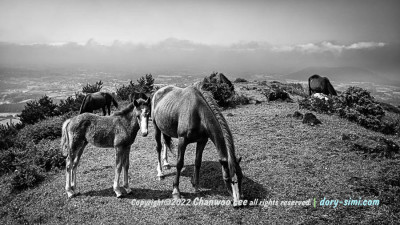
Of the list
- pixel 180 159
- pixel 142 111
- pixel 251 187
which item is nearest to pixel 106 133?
pixel 142 111

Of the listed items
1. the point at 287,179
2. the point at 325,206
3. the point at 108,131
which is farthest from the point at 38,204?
the point at 325,206

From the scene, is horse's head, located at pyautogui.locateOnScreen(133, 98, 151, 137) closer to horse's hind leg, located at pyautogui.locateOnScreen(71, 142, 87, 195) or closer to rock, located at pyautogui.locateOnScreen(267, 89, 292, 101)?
horse's hind leg, located at pyautogui.locateOnScreen(71, 142, 87, 195)

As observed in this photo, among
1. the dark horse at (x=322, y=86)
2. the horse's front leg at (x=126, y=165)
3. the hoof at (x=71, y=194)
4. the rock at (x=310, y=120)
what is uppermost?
the dark horse at (x=322, y=86)

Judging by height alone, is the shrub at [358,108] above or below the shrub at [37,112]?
above

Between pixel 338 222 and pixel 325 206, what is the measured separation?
0.69 m

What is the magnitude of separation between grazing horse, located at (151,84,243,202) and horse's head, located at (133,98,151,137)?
25.9 inches

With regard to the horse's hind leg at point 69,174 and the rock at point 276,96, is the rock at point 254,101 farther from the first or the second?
the horse's hind leg at point 69,174

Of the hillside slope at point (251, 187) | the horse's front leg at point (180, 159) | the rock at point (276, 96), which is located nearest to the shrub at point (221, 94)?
the rock at point (276, 96)

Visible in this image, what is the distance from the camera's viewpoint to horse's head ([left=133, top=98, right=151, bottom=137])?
21.0 ft

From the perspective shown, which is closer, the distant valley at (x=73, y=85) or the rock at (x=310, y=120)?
the rock at (x=310, y=120)

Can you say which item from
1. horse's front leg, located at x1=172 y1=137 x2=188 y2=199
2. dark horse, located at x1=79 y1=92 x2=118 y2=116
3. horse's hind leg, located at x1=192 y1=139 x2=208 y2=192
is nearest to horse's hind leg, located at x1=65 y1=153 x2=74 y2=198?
horse's front leg, located at x1=172 y1=137 x2=188 y2=199

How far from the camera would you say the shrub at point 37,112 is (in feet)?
64.0

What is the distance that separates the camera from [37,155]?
422 inches

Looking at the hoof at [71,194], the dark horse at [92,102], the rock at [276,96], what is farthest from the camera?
the rock at [276,96]
